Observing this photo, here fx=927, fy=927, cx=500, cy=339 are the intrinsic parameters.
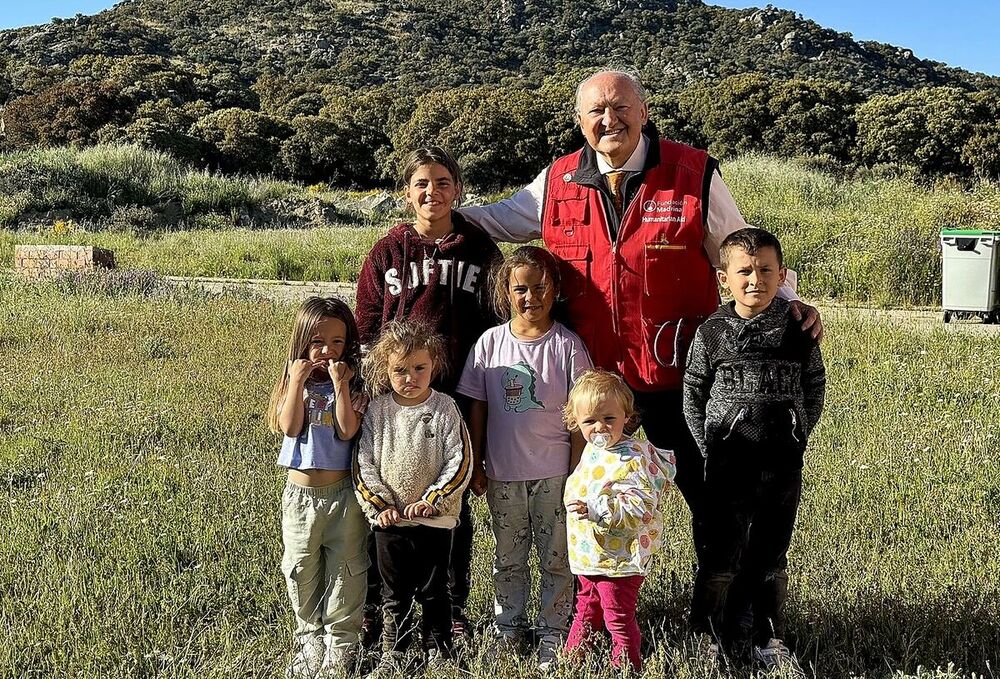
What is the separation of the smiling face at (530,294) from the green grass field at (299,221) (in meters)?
9.82

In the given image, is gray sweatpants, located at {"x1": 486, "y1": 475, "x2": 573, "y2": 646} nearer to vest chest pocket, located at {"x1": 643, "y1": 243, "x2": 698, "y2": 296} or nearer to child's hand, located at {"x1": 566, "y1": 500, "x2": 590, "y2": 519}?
child's hand, located at {"x1": 566, "y1": 500, "x2": 590, "y2": 519}

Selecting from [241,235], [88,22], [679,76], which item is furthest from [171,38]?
[241,235]

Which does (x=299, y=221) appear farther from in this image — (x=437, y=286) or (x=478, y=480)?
(x=478, y=480)

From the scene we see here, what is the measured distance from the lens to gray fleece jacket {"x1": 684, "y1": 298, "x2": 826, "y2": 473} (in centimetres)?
293

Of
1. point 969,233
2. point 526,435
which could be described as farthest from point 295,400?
point 969,233

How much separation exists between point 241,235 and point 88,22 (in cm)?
6062

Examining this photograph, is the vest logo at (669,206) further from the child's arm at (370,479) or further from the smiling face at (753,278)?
the child's arm at (370,479)

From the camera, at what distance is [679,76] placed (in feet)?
191

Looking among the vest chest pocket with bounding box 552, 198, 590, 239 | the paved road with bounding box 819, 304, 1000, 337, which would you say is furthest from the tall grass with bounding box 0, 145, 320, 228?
the vest chest pocket with bounding box 552, 198, 590, 239

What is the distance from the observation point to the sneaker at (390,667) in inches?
118

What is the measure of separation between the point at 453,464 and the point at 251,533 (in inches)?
61.7

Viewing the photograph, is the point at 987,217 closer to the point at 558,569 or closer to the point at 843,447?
the point at 843,447

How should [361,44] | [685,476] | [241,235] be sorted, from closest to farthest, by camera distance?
[685,476] → [241,235] → [361,44]

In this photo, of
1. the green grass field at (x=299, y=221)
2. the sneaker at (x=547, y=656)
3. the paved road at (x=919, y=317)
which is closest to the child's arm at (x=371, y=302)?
the sneaker at (x=547, y=656)
